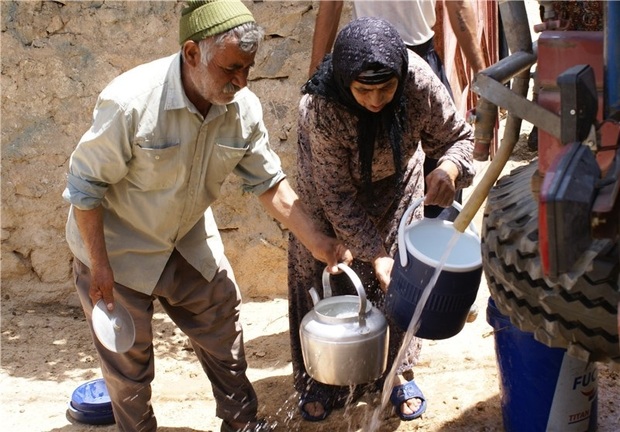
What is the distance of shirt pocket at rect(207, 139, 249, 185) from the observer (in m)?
3.13

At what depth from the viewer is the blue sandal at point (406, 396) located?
366cm

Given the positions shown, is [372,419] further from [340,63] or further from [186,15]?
[186,15]

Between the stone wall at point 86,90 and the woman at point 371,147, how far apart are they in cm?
121

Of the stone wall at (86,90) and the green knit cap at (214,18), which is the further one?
the stone wall at (86,90)

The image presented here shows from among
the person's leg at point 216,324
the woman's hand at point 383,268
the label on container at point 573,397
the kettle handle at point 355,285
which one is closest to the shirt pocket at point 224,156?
the person's leg at point 216,324

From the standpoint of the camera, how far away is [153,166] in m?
3.00

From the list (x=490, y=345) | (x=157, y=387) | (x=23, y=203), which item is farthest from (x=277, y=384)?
(x=23, y=203)

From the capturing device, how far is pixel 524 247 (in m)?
1.97

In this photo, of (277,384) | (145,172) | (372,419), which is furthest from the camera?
(277,384)

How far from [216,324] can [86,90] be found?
1899 millimetres

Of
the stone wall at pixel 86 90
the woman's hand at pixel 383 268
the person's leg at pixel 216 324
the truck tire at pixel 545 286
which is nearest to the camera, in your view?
the truck tire at pixel 545 286

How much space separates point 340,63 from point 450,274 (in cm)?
79

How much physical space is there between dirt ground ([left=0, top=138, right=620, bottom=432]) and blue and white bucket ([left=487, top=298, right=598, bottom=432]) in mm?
337

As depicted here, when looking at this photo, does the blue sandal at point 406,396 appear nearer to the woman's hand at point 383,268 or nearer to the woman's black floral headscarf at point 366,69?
the woman's hand at point 383,268
